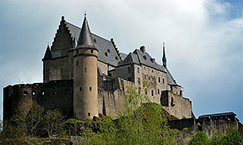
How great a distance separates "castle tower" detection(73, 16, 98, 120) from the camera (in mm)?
62875

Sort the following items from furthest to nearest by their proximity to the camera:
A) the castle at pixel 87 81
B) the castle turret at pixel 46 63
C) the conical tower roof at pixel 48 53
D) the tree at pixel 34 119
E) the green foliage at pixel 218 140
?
the conical tower roof at pixel 48 53, the castle turret at pixel 46 63, the castle at pixel 87 81, the tree at pixel 34 119, the green foliage at pixel 218 140

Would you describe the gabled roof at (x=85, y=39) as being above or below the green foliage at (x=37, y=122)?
above

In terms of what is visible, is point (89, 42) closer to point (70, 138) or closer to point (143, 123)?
point (70, 138)

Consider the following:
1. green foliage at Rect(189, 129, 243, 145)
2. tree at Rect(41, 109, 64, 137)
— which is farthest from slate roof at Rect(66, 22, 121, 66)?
green foliage at Rect(189, 129, 243, 145)

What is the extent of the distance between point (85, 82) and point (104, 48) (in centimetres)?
2629

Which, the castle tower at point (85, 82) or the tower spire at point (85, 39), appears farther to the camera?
the tower spire at point (85, 39)

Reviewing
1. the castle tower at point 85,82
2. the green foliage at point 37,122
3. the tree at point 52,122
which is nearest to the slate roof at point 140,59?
the castle tower at point 85,82

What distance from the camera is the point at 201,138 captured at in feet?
194

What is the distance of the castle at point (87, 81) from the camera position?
211ft

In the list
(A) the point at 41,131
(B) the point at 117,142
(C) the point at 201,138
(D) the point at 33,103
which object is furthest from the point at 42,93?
(B) the point at 117,142

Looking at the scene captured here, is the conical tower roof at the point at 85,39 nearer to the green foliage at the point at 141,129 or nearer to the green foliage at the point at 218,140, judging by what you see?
the green foliage at the point at 218,140

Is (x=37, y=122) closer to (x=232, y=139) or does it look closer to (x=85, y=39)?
(x=85, y=39)

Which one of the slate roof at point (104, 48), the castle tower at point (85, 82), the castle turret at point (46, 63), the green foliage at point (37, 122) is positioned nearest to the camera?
the green foliage at point (37, 122)

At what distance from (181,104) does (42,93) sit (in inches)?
1493
